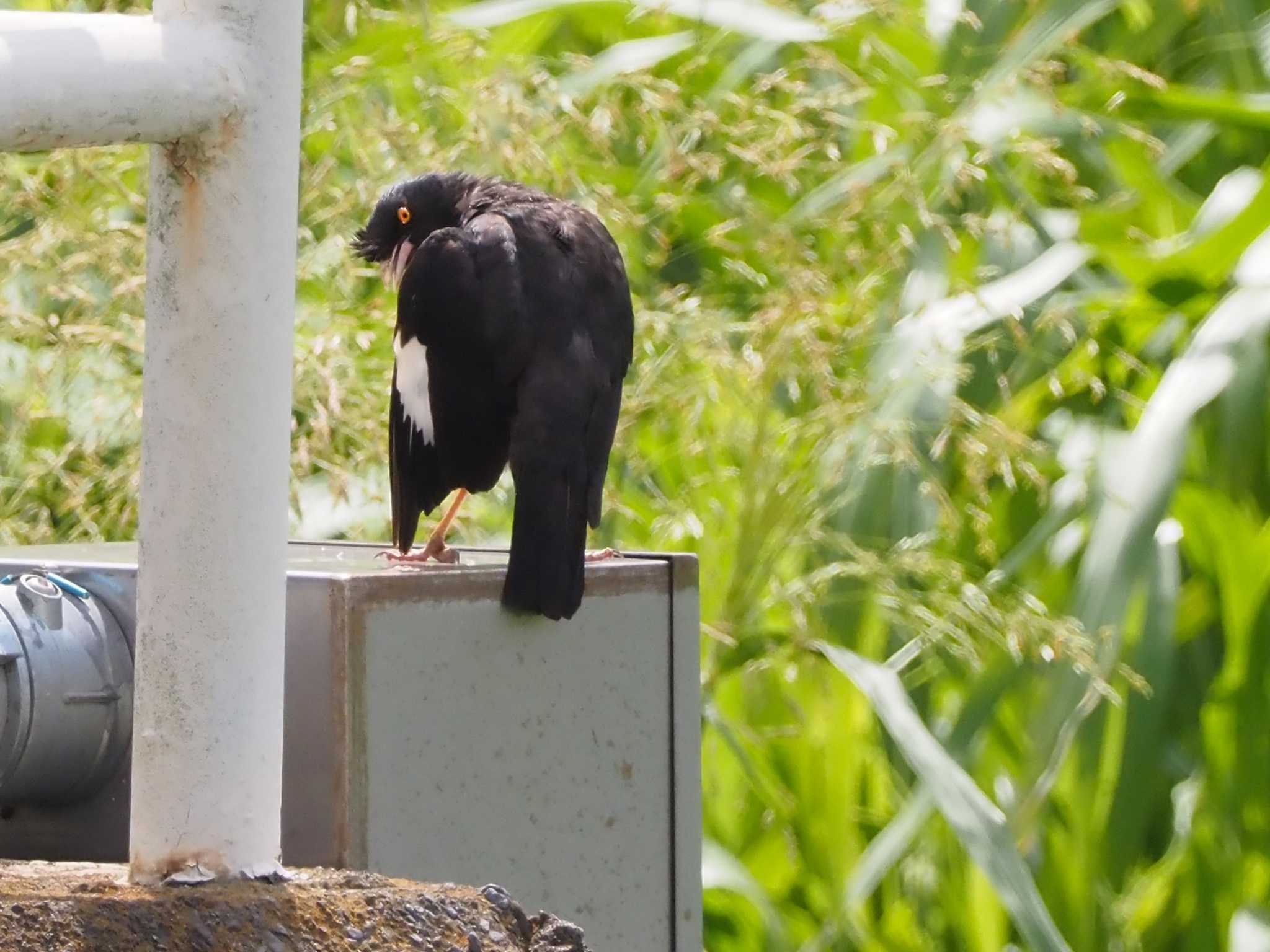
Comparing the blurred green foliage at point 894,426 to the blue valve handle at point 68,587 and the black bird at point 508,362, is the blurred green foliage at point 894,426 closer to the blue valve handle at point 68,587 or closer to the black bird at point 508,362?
the black bird at point 508,362

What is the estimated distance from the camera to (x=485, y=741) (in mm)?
1384

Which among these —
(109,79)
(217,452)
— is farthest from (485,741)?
(109,79)

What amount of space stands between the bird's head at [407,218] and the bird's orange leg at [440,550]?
313 millimetres

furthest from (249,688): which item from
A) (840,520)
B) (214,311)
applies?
(840,520)

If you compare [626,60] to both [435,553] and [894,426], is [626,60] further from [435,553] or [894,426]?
[435,553]

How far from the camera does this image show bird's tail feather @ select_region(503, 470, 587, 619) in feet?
4.84

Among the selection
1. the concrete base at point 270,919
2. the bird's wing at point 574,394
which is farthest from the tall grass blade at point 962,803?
the concrete base at point 270,919

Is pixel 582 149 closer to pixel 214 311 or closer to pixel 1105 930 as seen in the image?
pixel 1105 930

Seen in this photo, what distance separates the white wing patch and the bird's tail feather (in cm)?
21

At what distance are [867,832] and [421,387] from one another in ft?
3.22

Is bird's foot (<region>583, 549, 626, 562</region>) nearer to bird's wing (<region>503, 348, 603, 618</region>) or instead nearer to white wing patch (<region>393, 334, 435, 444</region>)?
bird's wing (<region>503, 348, 603, 618</region>)

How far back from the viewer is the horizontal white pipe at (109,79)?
0.80 metres

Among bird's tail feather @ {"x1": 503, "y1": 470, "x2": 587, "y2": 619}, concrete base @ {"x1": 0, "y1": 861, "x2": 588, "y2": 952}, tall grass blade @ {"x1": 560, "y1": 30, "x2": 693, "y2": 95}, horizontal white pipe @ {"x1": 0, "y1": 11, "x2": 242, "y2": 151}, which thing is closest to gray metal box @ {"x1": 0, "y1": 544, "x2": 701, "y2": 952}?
bird's tail feather @ {"x1": 503, "y1": 470, "x2": 587, "y2": 619}

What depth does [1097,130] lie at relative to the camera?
2.92 meters
